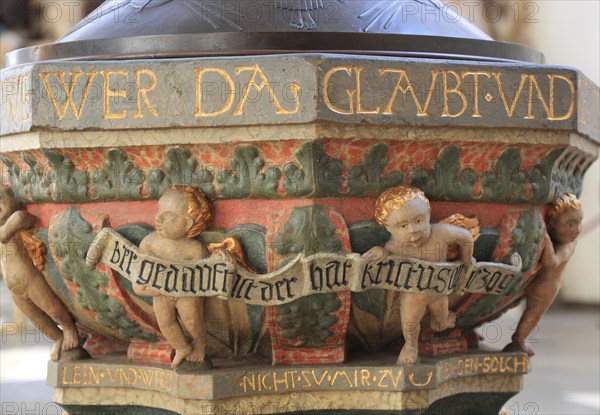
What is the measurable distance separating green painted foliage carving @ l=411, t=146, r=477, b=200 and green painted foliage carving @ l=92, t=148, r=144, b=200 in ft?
2.29

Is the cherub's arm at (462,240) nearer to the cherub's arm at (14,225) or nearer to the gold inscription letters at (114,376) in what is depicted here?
the gold inscription letters at (114,376)

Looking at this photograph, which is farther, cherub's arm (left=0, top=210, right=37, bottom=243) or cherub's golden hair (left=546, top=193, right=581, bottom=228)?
cherub's golden hair (left=546, top=193, right=581, bottom=228)

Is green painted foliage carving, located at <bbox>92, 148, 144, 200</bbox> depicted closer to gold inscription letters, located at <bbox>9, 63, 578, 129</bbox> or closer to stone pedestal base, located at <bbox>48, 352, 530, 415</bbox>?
gold inscription letters, located at <bbox>9, 63, 578, 129</bbox>

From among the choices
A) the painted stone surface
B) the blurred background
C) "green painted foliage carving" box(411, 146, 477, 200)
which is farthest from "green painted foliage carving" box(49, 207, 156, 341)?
the blurred background

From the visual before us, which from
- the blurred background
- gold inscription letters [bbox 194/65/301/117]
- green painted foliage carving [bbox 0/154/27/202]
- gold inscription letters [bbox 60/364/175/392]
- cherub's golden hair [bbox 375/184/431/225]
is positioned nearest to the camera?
gold inscription letters [bbox 194/65/301/117]

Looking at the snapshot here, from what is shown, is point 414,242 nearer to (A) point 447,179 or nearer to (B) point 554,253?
(A) point 447,179

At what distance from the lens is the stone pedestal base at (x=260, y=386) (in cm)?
264

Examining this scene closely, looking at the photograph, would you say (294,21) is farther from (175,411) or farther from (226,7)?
(175,411)

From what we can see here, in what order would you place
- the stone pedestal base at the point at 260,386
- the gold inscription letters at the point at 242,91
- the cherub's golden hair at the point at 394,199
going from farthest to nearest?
the stone pedestal base at the point at 260,386 → the cherub's golden hair at the point at 394,199 → the gold inscription letters at the point at 242,91

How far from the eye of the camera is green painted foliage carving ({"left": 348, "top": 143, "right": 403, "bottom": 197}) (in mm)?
2555

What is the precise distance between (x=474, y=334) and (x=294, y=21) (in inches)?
42.9

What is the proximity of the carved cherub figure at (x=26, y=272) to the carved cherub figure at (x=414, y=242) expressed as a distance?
36.6 inches

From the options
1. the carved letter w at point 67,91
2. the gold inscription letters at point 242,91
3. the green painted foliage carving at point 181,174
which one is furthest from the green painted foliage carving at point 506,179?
the carved letter w at point 67,91

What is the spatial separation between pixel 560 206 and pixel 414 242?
0.59 meters
